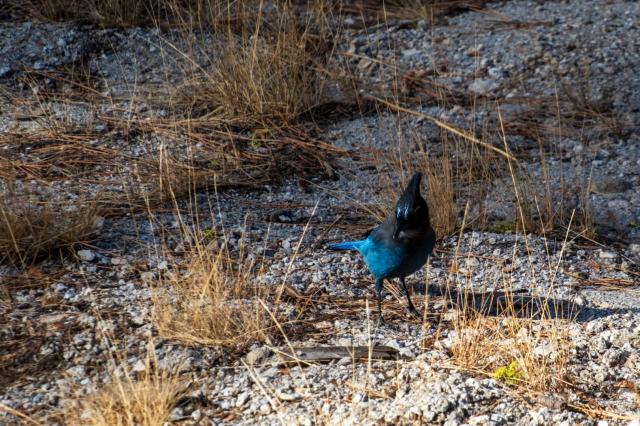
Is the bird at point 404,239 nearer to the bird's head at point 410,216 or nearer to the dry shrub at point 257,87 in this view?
the bird's head at point 410,216

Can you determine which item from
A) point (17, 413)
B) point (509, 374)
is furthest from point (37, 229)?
point (509, 374)

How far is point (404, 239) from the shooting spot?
3.86 meters

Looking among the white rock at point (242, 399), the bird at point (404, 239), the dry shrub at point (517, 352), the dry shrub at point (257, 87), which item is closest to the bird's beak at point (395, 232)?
the bird at point (404, 239)

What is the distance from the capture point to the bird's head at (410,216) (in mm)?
3807

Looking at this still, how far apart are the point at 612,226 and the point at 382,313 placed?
1653 millimetres

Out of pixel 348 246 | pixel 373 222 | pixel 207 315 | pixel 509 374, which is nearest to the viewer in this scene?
pixel 509 374

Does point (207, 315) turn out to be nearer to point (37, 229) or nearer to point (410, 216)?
point (410, 216)

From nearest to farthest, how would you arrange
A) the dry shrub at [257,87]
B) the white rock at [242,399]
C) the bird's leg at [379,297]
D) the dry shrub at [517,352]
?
the white rock at [242,399]
the dry shrub at [517,352]
the bird's leg at [379,297]
the dry shrub at [257,87]

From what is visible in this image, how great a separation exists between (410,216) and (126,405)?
143 cm

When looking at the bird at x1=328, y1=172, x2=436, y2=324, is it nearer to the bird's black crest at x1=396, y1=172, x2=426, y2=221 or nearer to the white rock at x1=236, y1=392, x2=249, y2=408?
the bird's black crest at x1=396, y1=172, x2=426, y2=221

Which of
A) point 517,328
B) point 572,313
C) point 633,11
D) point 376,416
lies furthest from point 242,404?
point 633,11

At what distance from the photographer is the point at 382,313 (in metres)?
4.18

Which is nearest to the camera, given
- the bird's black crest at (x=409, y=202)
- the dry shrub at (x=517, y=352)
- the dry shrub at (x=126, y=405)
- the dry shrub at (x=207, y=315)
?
the dry shrub at (x=126, y=405)

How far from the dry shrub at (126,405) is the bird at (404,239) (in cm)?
113
